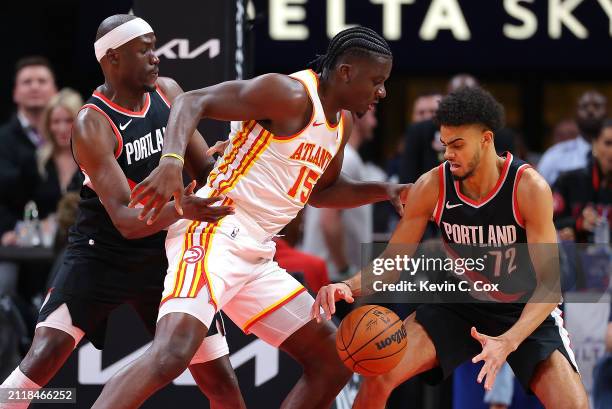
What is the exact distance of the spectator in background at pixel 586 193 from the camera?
26.0 feet

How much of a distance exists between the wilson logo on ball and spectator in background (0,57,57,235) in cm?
444

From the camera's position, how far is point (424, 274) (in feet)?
19.0

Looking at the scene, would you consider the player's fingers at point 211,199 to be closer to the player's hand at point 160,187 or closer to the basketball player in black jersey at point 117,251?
the player's hand at point 160,187

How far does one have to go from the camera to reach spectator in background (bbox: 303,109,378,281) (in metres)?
9.55

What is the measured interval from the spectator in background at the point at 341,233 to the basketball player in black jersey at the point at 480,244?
373 cm

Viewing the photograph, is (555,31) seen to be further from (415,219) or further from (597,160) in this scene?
(415,219)

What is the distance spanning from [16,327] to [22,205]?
173 centimetres

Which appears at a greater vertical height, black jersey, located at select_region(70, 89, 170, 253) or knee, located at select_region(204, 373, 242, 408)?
black jersey, located at select_region(70, 89, 170, 253)

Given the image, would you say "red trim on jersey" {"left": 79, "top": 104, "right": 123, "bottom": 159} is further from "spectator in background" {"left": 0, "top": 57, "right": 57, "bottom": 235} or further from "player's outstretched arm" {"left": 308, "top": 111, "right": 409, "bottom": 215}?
"spectator in background" {"left": 0, "top": 57, "right": 57, "bottom": 235}

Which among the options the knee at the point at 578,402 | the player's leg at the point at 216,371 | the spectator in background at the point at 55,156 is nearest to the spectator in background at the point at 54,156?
the spectator in background at the point at 55,156

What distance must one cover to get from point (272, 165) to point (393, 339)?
0.93 m

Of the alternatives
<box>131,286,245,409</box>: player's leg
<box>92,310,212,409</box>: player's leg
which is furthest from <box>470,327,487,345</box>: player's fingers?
<box>92,310,212,409</box>: player's leg

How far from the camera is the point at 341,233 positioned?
9.59 meters

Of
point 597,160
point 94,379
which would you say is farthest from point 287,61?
point 94,379
